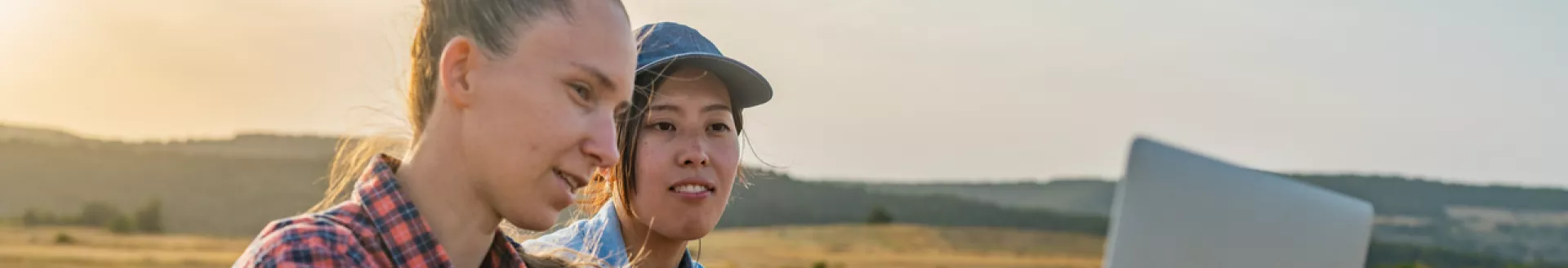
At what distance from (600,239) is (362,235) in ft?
5.76

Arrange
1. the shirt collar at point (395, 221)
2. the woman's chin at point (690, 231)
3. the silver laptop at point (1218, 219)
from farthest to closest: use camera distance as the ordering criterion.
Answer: the woman's chin at point (690, 231)
the shirt collar at point (395, 221)
the silver laptop at point (1218, 219)

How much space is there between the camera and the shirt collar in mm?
2154

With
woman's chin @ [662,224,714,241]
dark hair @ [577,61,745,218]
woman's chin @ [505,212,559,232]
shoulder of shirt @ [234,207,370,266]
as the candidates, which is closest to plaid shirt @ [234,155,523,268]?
shoulder of shirt @ [234,207,370,266]

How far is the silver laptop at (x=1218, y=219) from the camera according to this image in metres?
1.87

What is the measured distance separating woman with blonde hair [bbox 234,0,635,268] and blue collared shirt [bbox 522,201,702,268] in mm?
1334

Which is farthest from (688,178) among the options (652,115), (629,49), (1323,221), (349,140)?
(1323,221)

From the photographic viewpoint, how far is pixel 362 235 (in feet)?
6.89

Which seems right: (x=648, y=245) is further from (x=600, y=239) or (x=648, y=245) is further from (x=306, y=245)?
(x=306, y=245)

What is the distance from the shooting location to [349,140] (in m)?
2.73

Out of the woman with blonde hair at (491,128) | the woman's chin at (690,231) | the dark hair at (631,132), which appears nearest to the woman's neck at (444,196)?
the woman with blonde hair at (491,128)

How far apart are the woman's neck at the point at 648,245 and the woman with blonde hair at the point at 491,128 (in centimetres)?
151

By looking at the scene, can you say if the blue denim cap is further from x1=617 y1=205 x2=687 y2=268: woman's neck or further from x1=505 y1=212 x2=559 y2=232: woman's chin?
x1=505 y1=212 x2=559 y2=232: woman's chin

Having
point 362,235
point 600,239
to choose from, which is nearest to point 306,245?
point 362,235

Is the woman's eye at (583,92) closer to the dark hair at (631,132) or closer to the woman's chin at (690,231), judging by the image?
the dark hair at (631,132)
